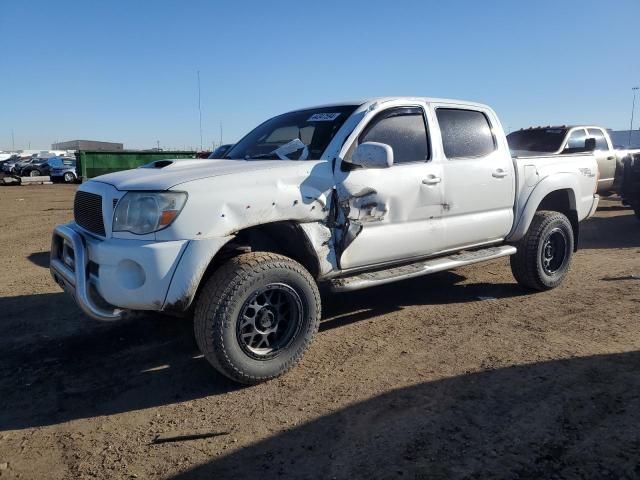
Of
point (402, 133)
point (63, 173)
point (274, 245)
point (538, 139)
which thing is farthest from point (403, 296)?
point (63, 173)

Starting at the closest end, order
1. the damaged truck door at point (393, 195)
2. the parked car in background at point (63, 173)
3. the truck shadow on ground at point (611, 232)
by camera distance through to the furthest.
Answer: the damaged truck door at point (393, 195), the truck shadow on ground at point (611, 232), the parked car in background at point (63, 173)

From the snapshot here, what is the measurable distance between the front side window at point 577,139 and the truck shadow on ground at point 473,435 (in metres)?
9.24

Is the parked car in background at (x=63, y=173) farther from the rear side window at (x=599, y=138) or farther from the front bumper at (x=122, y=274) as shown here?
the front bumper at (x=122, y=274)

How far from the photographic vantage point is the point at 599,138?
12.3 m

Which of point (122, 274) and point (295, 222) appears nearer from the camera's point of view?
point (122, 274)

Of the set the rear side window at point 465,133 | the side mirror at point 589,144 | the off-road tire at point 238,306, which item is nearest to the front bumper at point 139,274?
the off-road tire at point 238,306

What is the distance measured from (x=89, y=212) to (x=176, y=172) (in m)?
0.68

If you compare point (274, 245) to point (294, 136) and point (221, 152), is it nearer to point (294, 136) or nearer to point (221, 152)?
point (294, 136)

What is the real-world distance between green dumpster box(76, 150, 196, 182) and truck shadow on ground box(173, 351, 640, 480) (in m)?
19.9

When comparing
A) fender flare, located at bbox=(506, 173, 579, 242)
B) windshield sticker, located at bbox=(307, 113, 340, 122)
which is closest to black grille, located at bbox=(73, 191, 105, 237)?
windshield sticker, located at bbox=(307, 113, 340, 122)

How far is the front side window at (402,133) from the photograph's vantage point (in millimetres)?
4238

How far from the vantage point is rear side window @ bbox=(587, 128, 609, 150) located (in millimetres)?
12125

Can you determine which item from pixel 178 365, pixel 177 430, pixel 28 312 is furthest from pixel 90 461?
pixel 28 312

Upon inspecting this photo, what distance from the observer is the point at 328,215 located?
12.3 ft
